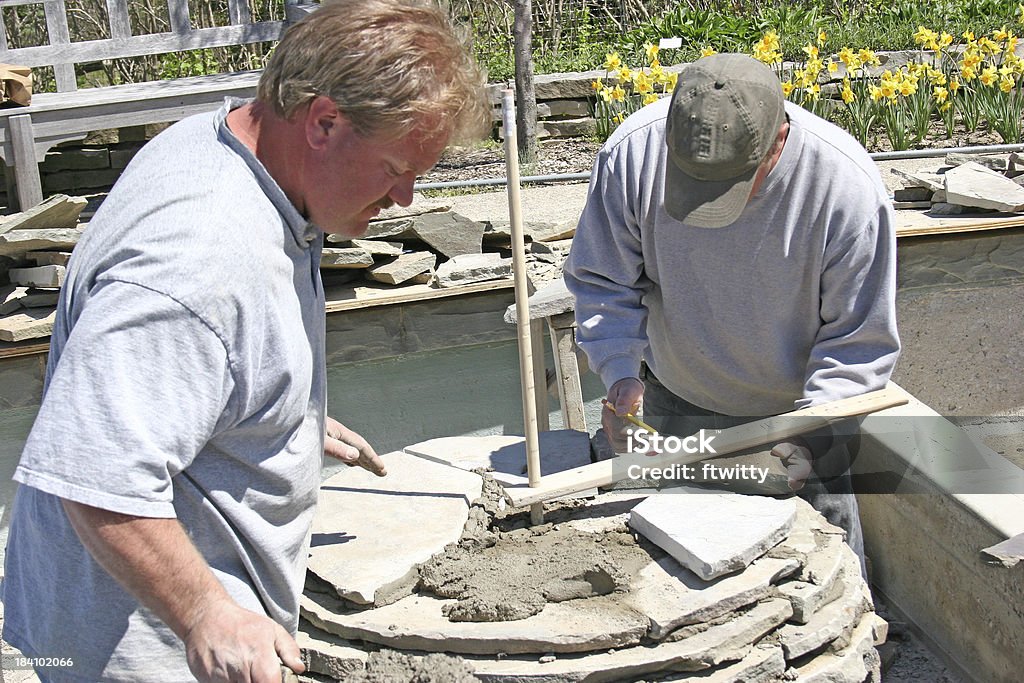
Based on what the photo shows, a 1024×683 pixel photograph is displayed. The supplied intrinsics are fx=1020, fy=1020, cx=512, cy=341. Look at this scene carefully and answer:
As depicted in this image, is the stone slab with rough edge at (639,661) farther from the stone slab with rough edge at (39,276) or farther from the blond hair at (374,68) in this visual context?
the stone slab with rough edge at (39,276)

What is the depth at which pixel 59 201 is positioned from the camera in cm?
439

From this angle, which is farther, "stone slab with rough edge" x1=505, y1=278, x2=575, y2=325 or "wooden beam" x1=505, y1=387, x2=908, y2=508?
"stone slab with rough edge" x1=505, y1=278, x2=575, y2=325

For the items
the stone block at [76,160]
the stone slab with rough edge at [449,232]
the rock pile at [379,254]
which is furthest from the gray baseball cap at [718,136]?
the stone block at [76,160]

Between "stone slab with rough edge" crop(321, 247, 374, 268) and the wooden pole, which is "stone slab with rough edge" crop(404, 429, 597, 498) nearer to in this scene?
the wooden pole

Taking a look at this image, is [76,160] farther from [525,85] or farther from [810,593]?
[810,593]

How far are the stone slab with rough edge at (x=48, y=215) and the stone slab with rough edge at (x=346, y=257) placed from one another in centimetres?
110

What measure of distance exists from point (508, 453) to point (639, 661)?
916 millimetres

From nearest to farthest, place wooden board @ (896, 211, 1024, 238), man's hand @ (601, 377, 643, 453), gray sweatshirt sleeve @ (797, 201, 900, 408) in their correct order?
1. gray sweatshirt sleeve @ (797, 201, 900, 408)
2. man's hand @ (601, 377, 643, 453)
3. wooden board @ (896, 211, 1024, 238)

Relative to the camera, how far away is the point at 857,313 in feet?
8.18

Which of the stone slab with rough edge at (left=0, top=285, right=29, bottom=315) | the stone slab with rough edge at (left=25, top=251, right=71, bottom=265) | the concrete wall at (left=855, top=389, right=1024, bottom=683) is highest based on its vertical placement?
the stone slab with rough edge at (left=25, top=251, right=71, bottom=265)

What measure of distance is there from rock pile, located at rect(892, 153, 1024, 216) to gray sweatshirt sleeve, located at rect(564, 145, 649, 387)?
2.96 m

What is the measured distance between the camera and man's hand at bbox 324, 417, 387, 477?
6.70 ft

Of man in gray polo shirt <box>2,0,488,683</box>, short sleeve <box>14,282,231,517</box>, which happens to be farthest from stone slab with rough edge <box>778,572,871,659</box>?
short sleeve <box>14,282,231,517</box>

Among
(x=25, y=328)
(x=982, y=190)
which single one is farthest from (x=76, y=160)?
(x=982, y=190)
